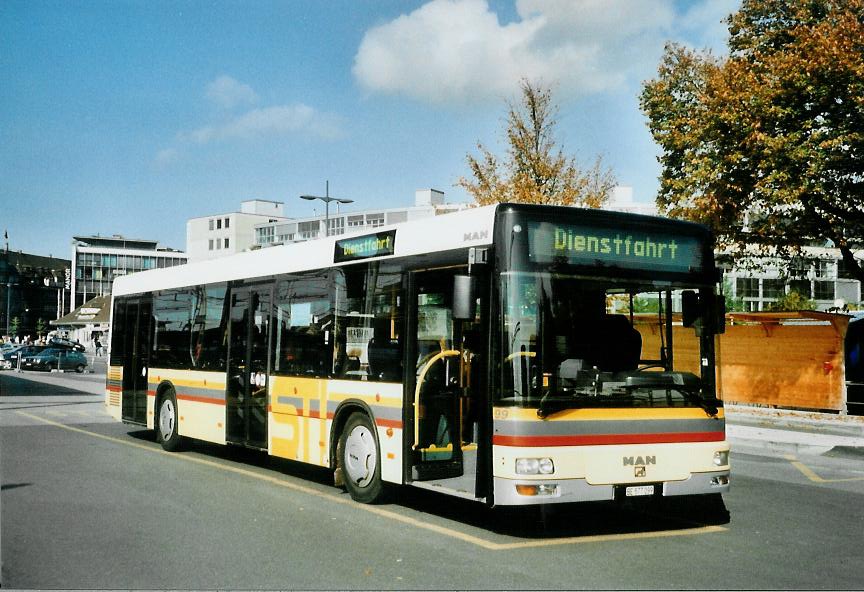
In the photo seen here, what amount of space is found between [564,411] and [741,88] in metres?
16.7

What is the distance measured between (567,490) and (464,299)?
5.78ft

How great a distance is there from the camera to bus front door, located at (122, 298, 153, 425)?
15766 mm

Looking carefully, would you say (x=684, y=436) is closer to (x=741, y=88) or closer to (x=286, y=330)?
(x=286, y=330)

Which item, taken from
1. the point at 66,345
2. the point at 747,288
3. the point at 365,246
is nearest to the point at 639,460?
the point at 365,246

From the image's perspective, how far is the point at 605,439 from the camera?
7715mm

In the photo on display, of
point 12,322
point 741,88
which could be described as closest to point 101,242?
point 12,322

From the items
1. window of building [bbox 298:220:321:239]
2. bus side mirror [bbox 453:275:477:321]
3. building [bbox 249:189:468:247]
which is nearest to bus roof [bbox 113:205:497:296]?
bus side mirror [bbox 453:275:477:321]

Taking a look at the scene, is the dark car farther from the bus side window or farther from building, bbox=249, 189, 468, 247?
building, bbox=249, 189, 468, 247

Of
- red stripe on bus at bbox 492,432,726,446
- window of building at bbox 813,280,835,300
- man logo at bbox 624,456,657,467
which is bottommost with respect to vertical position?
man logo at bbox 624,456,657,467

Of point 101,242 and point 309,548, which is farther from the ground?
point 101,242

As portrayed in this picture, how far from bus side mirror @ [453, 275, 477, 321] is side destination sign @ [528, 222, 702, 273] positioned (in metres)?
0.61

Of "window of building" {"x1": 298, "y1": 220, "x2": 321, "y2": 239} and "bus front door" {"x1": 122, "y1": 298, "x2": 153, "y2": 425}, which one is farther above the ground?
"window of building" {"x1": 298, "y1": 220, "x2": 321, "y2": 239}

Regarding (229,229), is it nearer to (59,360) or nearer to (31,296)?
(31,296)

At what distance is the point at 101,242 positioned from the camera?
147 m
